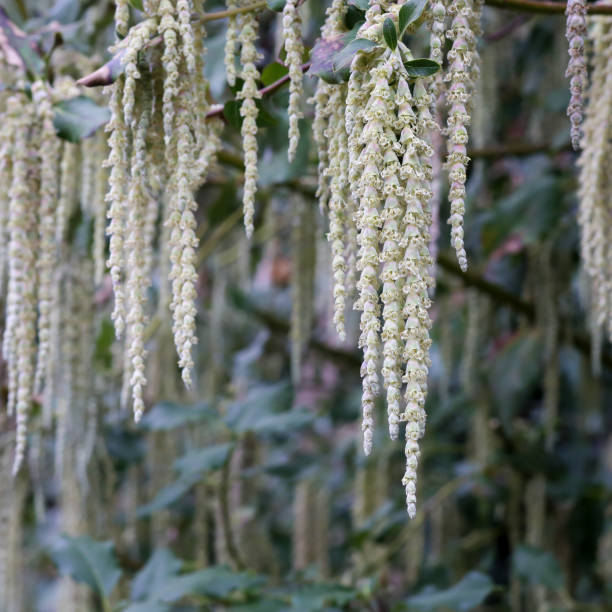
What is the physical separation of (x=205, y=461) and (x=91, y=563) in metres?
0.33

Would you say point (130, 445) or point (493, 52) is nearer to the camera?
point (493, 52)

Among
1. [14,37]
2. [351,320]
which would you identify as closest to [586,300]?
[351,320]

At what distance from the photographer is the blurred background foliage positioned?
73.9 inches

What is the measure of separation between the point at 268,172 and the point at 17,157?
2.64ft

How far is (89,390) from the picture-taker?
5.69 feet

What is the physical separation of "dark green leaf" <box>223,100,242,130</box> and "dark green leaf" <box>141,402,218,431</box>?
1.05 m

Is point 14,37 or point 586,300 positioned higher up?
point 14,37

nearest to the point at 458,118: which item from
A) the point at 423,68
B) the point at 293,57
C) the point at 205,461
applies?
the point at 423,68

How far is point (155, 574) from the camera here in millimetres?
1809

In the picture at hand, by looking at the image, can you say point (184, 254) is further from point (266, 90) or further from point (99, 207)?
point (99, 207)

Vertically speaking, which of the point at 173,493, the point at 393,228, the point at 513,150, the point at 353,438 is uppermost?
the point at 513,150

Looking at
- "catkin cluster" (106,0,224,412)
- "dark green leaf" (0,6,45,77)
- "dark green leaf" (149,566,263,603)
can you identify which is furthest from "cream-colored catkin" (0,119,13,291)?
"dark green leaf" (149,566,263,603)

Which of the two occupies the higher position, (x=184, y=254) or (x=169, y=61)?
(x=169, y=61)

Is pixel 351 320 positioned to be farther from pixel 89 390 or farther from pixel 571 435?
pixel 571 435
